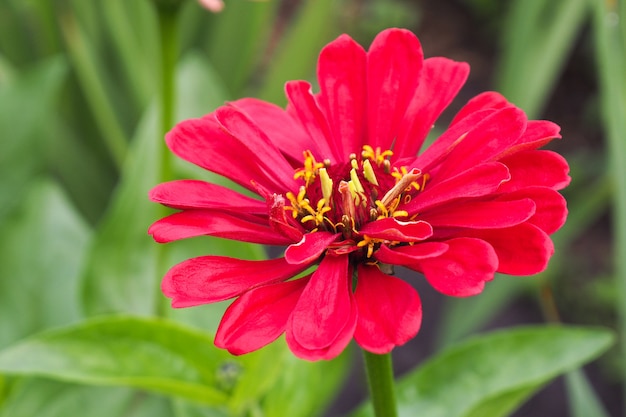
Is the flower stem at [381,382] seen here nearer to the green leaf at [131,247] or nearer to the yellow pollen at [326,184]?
the yellow pollen at [326,184]

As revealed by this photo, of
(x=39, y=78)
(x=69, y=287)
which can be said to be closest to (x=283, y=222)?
(x=69, y=287)

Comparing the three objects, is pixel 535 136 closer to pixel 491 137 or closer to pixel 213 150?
pixel 491 137

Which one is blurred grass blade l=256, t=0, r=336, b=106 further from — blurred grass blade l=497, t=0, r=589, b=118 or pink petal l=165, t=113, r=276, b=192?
pink petal l=165, t=113, r=276, b=192

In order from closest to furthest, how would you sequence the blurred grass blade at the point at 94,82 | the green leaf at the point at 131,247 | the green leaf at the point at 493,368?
1. the green leaf at the point at 493,368
2. the green leaf at the point at 131,247
3. the blurred grass blade at the point at 94,82

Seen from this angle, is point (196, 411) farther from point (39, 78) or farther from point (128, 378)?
point (39, 78)

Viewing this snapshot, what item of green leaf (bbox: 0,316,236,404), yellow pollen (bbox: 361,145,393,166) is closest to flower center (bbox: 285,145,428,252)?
yellow pollen (bbox: 361,145,393,166)

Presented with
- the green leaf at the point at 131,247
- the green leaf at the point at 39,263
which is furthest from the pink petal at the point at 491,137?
the green leaf at the point at 39,263
